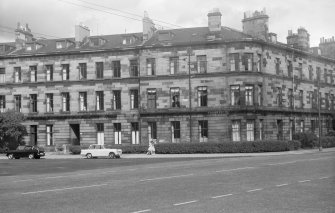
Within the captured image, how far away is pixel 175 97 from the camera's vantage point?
5450 cm

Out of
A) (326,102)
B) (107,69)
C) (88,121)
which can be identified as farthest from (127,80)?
(326,102)

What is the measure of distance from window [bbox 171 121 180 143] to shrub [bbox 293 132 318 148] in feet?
45.1

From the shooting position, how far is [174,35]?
57000 millimetres

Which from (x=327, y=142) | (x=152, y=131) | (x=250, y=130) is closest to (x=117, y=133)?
(x=152, y=131)

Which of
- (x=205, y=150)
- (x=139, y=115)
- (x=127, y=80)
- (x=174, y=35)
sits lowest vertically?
(x=205, y=150)

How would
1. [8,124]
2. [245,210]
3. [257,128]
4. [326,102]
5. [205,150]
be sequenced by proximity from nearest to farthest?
1. [245,210]
2. [205,150]
3. [257,128]
4. [8,124]
5. [326,102]

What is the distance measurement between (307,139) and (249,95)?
884 cm

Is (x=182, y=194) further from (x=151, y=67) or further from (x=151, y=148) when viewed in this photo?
(x=151, y=67)

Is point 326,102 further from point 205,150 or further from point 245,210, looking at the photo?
point 245,210

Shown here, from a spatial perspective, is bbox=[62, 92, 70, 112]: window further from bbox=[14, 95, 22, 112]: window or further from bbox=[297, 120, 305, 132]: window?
bbox=[297, 120, 305, 132]: window

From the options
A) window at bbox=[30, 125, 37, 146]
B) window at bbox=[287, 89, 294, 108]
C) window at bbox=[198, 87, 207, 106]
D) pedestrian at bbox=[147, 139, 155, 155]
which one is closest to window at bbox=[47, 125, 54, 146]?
window at bbox=[30, 125, 37, 146]

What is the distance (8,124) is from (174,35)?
22.5 m

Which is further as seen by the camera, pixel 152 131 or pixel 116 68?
pixel 116 68

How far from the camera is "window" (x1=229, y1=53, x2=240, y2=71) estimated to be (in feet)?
172
